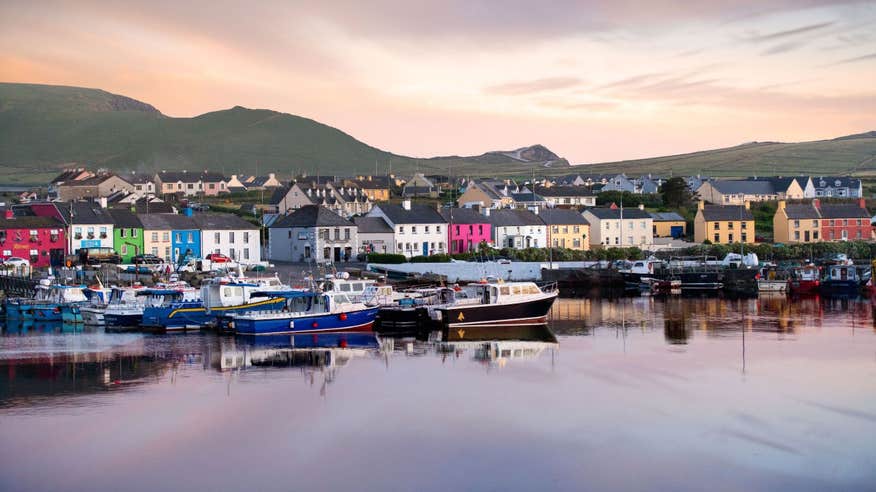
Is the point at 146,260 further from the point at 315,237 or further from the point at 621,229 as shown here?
the point at 621,229

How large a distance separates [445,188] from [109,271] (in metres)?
79.8

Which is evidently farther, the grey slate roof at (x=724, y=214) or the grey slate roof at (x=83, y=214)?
the grey slate roof at (x=724, y=214)

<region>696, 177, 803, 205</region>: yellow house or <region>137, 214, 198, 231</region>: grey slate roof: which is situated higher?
<region>696, 177, 803, 205</region>: yellow house

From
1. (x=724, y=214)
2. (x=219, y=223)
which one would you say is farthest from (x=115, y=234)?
(x=724, y=214)

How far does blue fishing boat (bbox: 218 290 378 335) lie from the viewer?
4088 cm

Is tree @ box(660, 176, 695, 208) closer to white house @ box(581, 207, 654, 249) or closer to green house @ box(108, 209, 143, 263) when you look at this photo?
white house @ box(581, 207, 654, 249)

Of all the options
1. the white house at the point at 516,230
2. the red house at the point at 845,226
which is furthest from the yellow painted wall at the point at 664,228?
the white house at the point at 516,230

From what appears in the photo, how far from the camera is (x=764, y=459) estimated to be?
21141mm

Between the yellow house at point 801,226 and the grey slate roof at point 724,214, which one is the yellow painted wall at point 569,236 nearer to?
the grey slate roof at point 724,214

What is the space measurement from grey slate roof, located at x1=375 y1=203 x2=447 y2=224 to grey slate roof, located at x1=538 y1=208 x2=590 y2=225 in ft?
33.8

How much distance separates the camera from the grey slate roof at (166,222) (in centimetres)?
7000

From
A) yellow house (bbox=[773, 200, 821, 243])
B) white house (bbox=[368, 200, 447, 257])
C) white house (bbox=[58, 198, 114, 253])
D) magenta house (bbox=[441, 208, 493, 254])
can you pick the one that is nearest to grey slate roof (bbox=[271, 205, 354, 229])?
white house (bbox=[368, 200, 447, 257])

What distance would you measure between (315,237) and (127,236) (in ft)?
42.1

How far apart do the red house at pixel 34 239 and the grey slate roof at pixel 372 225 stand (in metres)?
21.6
